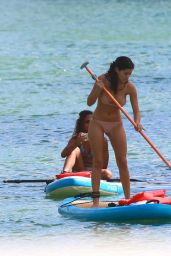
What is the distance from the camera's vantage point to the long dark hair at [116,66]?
12161mm

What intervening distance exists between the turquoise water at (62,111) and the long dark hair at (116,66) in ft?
4.56

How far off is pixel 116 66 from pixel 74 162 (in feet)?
8.72

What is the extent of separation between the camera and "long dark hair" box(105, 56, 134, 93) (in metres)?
12.2

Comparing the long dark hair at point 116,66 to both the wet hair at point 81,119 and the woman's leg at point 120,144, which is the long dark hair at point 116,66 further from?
the wet hair at point 81,119

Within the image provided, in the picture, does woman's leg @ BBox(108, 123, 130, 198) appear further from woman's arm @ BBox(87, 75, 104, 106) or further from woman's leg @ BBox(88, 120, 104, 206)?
woman's arm @ BBox(87, 75, 104, 106)

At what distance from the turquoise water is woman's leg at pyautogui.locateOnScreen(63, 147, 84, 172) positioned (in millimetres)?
466

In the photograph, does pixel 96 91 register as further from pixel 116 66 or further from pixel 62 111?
pixel 62 111

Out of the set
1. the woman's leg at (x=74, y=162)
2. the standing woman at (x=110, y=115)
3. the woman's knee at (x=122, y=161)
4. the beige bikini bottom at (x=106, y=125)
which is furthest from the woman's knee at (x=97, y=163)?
the woman's leg at (x=74, y=162)

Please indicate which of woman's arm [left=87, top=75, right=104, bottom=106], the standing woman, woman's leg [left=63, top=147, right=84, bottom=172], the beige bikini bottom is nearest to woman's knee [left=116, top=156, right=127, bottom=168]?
the standing woman

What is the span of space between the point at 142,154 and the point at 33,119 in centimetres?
446

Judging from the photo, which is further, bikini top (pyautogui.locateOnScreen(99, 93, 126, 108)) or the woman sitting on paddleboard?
the woman sitting on paddleboard

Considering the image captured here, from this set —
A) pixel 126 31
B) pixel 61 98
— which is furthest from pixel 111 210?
pixel 126 31

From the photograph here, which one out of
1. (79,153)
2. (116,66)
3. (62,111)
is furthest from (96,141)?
(62,111)

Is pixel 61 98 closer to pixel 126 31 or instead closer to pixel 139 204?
pixel 139 204
